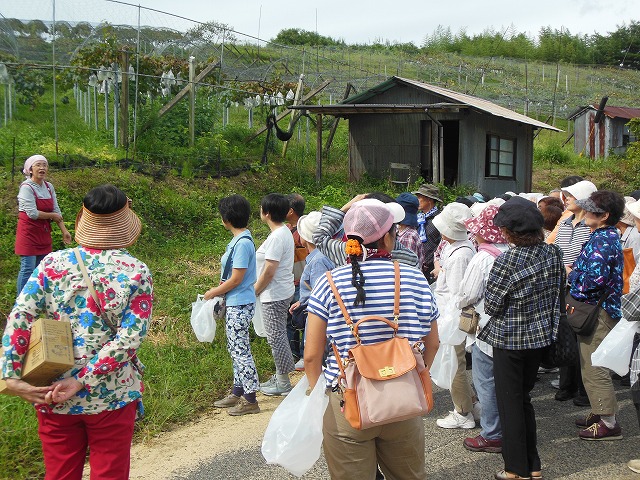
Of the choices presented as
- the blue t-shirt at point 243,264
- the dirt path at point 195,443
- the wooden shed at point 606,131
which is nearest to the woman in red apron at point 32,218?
the blue t-shirt at point 243,264

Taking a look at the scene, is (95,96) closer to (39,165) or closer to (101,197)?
(39,165)

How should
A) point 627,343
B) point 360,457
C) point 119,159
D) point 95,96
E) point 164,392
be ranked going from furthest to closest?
point 95,96, point 119,159, point 164,392, point 627,343, point 360,457

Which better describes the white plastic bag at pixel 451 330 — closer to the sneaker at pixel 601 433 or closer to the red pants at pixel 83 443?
the sneaker at pixel 601 433

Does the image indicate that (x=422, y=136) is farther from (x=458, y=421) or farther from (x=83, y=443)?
(x=83, y=443)

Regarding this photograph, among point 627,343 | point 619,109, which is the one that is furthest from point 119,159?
point 619,109

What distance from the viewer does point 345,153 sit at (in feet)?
61.2

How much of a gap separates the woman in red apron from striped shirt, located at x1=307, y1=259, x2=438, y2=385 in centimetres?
556

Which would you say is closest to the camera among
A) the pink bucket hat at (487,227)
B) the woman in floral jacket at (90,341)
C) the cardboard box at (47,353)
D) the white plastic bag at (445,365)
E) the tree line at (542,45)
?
the cardboard box at (47,353)

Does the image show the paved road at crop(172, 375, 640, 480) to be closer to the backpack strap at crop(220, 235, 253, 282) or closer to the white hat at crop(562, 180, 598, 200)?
the backpack strap at crop(220, 235, 253, 282)

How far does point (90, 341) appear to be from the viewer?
2914 millimetres

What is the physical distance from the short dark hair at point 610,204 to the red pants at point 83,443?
11.5ft

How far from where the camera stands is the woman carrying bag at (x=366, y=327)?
114 inches

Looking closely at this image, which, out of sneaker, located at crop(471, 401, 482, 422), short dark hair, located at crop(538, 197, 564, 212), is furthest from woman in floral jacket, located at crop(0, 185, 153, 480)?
short dark hair, located at crop(538, 197, 564, 212)

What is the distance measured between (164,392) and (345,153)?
45.2ft
